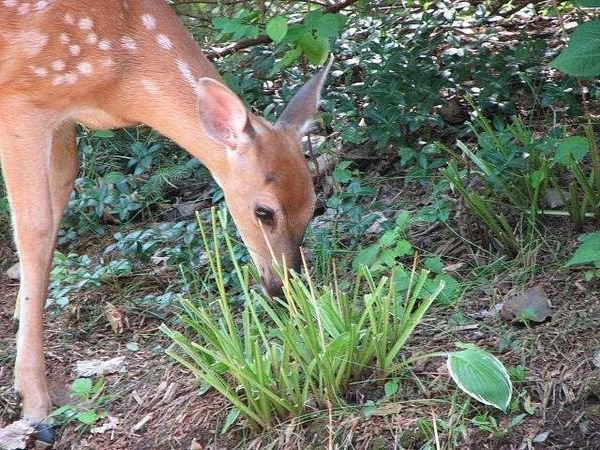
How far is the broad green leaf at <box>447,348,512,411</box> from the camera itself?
3824 mm

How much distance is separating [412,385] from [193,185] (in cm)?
276

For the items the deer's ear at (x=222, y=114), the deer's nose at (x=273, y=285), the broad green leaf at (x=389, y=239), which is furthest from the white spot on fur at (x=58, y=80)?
the broad green leaf at (x=389, y=239)

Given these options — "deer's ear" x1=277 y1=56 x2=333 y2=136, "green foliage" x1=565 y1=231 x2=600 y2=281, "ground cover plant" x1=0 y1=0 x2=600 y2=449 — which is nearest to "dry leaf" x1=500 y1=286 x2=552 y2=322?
"ground cover plant" x1=0 y1=0 x2=600 y2=449

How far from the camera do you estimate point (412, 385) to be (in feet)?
13.5

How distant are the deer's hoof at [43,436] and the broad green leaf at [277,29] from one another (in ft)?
6.38

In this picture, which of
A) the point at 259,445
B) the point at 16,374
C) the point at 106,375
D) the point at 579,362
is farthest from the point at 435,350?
the point at 16,374

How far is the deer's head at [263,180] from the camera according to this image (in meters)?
4.81

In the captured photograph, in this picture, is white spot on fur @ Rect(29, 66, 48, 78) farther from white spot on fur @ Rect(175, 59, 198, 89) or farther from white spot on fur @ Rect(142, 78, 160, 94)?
white spot on fur @ Rect(175, 59, 198, 89)

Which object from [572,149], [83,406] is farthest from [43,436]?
[572,149]

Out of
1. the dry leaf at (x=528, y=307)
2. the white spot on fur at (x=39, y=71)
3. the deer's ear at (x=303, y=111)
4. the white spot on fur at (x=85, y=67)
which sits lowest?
the dry leaf at (x=528, y=307)

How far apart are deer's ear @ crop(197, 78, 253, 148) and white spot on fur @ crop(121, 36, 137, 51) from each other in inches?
23.0

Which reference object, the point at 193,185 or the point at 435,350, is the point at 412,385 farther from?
the point at 193,185

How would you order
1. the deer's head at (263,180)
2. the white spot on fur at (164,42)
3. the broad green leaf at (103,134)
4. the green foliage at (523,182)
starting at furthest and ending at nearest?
the broad green leaf at (103,134), the white spot on fur at (164,42), the green foliage at (523,182), the deer's head at (263,180)

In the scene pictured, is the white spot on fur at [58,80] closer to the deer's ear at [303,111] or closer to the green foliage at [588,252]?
the deer's ear at [303,111]
